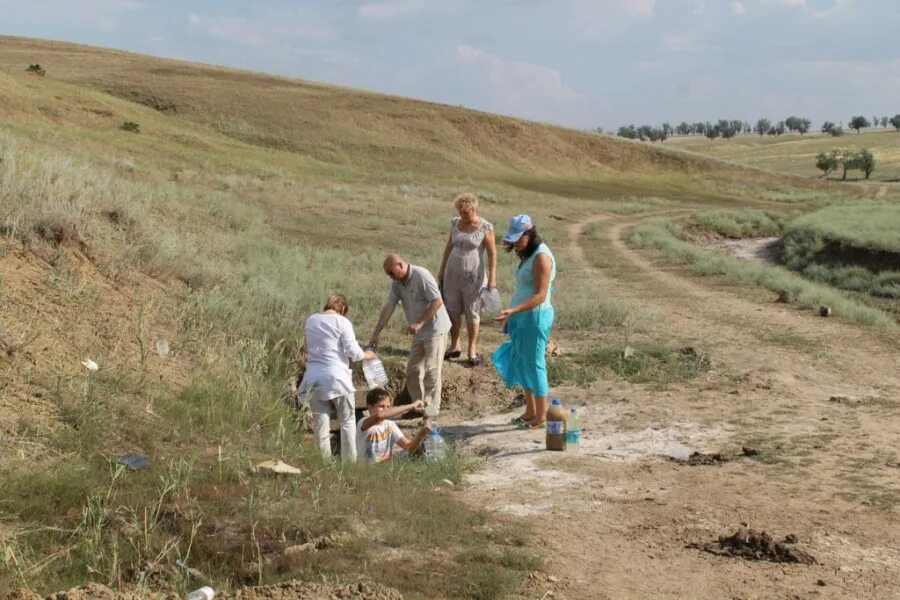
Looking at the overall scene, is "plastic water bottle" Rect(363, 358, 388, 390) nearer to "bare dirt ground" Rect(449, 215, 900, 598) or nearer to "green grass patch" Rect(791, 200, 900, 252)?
"bare dirt ground" Rect(449, 215, 900, 598)

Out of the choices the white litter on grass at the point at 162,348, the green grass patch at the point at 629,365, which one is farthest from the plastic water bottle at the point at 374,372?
the green grass patch at the point at 629,365

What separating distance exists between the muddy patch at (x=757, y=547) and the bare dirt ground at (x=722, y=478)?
0.03 m

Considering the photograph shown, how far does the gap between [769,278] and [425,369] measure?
12.0 m

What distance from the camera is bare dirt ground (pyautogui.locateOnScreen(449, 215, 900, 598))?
4930 millimetres

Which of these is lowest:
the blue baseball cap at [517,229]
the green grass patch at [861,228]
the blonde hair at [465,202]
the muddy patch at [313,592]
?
the muddy patch at [313,592]

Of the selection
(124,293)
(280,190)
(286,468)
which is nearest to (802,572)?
(286,468)

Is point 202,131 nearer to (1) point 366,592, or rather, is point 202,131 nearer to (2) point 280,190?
(2) point 280,190

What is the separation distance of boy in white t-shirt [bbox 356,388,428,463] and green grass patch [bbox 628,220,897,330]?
945 centimetres

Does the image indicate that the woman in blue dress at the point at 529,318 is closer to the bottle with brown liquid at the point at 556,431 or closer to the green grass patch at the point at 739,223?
the bottle with brown liquid at the point at 556,431

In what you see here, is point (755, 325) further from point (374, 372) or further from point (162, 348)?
point (162, 348)

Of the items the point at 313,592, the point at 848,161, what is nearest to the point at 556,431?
the point at 313,592

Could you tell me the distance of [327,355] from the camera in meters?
6.97

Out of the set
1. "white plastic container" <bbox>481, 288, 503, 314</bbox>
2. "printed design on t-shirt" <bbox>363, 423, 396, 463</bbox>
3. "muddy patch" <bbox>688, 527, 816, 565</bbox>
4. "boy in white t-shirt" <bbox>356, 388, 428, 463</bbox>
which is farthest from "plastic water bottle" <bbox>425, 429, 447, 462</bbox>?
"white plastic container" <bbox>481, 288, 503, 314</bbox>

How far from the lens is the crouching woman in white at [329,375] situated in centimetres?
692
